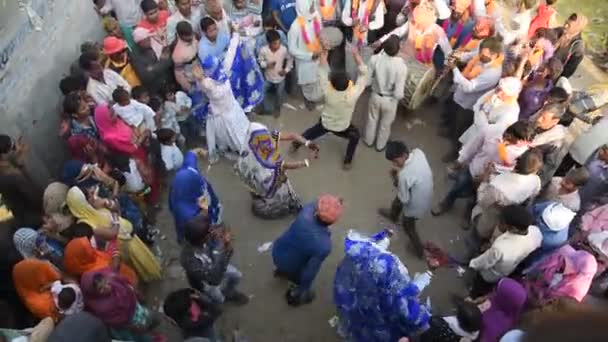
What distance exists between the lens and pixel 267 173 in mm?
5375

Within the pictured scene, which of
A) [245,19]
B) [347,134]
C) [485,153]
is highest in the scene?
[245,19]

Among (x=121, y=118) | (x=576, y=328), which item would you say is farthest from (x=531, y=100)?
(x=576, y=328)

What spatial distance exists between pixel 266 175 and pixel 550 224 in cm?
253

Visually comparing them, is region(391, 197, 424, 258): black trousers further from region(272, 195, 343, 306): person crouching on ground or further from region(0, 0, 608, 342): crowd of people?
region(272, 195, 343, 306): person crouching on ground

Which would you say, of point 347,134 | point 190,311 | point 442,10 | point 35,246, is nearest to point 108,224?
point 35,246

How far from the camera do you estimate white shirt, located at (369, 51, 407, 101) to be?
5.79m

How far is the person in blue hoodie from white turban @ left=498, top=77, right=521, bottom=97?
3.87 ft

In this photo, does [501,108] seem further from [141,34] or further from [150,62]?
[141,34]

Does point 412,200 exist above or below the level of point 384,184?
above

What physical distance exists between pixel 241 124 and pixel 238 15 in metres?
1.53

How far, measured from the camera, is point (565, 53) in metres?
6.16

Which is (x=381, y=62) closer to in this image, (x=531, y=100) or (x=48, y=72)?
(x=531, y=100)

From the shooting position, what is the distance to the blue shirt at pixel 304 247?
4449 mm

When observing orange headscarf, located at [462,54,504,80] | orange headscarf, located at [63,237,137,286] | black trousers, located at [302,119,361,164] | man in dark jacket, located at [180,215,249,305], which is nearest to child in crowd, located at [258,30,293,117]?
black trousers, located at [302,119,361,164]
